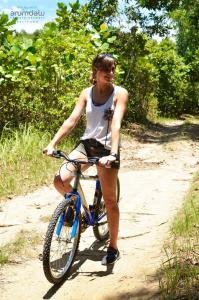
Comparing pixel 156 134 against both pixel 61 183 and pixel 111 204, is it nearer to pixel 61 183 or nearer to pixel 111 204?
pixel 111 204

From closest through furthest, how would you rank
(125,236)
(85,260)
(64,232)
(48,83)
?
(64,232), (85,260), (125,236), (48,83)

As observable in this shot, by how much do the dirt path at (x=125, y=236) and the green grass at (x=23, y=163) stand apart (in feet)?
1.13

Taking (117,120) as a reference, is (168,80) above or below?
above

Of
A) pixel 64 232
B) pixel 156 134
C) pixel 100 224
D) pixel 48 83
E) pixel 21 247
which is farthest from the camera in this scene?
pixel 156 134

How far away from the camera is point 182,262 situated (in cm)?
442

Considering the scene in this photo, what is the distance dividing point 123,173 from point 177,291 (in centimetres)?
575

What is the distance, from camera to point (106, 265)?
4.89 m

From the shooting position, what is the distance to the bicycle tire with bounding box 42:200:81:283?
410 centimetres

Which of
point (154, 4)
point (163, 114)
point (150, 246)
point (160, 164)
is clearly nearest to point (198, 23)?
point (154, 4)

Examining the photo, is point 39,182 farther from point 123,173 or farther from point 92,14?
point 92,14

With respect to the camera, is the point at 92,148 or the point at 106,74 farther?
the point at 92,148

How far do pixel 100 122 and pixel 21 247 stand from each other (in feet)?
6.13

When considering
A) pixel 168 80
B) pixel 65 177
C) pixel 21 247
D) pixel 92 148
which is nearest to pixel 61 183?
pixel 65 177

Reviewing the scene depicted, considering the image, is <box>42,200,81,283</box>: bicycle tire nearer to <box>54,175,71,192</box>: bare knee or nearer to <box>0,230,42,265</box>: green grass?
<box>54,175,71,192</box>: bare knee
